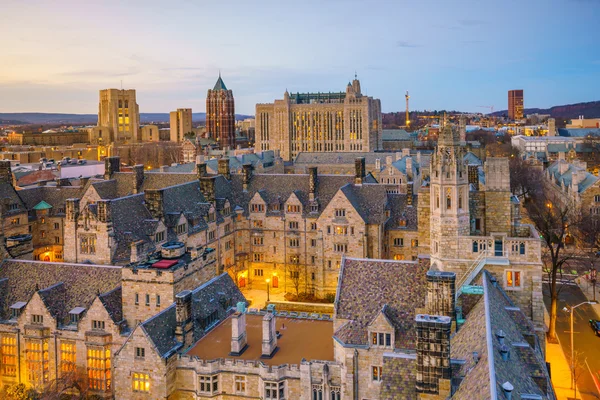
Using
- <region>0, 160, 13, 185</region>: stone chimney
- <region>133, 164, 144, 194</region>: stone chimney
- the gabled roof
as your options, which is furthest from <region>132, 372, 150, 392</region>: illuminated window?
<region>0, 160, 13, 185</region>: stone chimney

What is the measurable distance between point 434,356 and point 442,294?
26.1 ft

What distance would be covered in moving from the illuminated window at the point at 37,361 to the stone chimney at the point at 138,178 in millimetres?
32774

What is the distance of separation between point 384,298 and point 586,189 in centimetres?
7437

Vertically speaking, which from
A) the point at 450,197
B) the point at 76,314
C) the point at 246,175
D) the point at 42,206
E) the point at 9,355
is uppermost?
the point at 246,175

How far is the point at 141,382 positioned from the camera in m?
38.0

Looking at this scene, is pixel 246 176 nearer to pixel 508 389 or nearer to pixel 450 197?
pixel 450 197

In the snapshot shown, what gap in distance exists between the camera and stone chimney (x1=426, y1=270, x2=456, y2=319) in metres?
31.5

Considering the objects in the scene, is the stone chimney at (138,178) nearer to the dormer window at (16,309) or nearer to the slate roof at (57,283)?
the slate roof at (57,283)

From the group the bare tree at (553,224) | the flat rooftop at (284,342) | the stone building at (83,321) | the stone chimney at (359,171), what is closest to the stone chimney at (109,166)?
the stone chimney at (359,171)

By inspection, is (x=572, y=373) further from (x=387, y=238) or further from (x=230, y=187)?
(x=230, y=187)

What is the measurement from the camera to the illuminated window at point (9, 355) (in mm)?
44031

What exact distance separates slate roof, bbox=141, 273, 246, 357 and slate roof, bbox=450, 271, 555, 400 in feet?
59.3

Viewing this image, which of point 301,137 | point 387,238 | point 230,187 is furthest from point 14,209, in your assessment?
point 301,137

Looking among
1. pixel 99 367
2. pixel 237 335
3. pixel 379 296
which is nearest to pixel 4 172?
pixel 99 367
